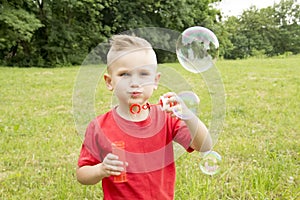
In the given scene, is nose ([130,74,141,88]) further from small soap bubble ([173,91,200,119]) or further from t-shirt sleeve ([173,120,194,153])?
t-shirt sleeve ([173,120,194,153])

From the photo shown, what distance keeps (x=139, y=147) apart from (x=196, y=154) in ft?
5.92

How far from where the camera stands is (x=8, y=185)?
2668 mm

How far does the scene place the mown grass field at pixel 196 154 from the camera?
96.9 inches

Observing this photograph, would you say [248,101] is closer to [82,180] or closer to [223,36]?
[82,180]

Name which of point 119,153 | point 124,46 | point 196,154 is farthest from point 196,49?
point 196,154

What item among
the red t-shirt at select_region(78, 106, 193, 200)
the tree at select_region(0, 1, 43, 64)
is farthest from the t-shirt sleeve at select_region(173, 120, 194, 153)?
the tree at select_region(0, 1, 43, 64)

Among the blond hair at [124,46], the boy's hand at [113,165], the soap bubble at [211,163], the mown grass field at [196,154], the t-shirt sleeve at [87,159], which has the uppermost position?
the blond hair at [124,46]

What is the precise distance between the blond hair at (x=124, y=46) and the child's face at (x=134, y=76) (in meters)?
0.02

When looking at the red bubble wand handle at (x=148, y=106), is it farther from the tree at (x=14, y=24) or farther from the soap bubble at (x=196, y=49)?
the tree at (x=14, y=24)

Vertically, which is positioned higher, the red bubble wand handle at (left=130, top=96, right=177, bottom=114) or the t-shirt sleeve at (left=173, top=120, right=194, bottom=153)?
the red bubble wand handle at (left=130, top=96, right=177, bottom=114)

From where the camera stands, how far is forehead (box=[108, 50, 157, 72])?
54.6 inches

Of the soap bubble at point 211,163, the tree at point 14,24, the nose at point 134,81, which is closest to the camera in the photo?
the nose at point 134,81

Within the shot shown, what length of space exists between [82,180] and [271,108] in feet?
14.1

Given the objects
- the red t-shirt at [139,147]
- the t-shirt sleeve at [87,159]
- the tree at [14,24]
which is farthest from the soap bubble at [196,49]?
the tree at [14,24]
